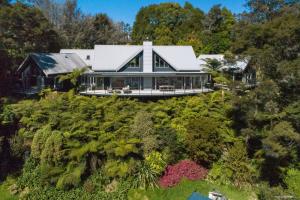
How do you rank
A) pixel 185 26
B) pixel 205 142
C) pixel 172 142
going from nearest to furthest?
1. pixel 205 142
2. pixel 172 142
3. pixel 185 26

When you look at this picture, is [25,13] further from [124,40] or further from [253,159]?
[124,40]

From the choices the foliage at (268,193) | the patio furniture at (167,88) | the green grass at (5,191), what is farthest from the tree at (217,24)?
the green grass at (5,191)

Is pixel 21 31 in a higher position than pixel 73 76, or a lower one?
higher

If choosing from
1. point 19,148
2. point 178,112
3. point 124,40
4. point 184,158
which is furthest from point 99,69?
point 124,40

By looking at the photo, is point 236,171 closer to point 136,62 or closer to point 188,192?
point 188,192

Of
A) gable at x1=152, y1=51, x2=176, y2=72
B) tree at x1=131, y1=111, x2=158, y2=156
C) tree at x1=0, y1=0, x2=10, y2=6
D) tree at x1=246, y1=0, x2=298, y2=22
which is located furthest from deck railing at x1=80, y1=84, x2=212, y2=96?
tree at x1=0, y1=0, x2=10, y2=6

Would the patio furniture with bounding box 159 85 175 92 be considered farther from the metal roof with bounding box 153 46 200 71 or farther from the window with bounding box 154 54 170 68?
the window with bounding box 154 54 170 68

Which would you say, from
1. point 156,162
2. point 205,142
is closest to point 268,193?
point 205,142
